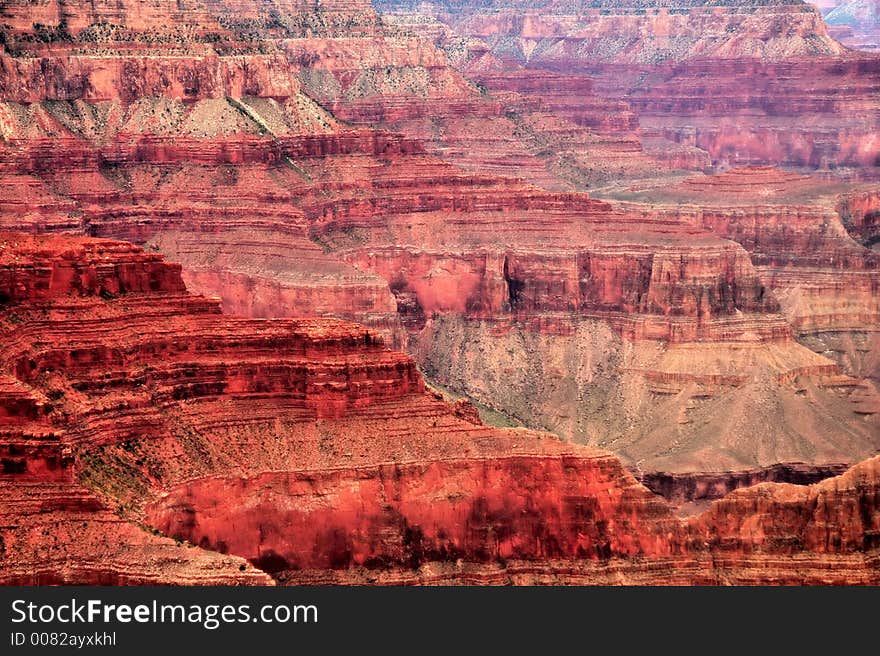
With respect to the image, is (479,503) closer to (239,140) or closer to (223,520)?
(223,520)

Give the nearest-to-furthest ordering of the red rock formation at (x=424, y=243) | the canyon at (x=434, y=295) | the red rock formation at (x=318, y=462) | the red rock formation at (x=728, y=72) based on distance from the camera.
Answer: the red rock formation at (x=318, y=462) → the canyon at (x=434, y=295) → the red rock formation at (x=424, y=243) → the red rock formation at (x=728, y=72)

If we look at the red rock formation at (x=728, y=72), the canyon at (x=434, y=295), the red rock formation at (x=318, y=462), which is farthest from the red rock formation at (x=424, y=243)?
the red rock formation at (x=728, y=72)

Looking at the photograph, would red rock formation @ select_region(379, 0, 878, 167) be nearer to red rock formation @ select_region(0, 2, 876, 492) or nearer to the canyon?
the canyon

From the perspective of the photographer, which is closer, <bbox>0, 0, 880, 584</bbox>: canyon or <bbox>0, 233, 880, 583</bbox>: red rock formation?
<bbox>0, 233, 880, 583</bbox>: red rock formation

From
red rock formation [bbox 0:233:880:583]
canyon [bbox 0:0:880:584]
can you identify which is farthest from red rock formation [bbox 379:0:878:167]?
red rock formation [bbox 0:233:880:583]

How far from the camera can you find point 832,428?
106375 millimetres

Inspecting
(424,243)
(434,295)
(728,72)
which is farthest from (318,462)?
(728,72)

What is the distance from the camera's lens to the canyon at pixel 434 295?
244 feet

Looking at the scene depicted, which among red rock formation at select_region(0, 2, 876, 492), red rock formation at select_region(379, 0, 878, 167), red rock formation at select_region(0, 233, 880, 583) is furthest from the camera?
red rock formation at select_region(379, 0, 878, 167)

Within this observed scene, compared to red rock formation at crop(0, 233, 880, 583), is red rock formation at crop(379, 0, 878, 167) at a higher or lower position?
higher

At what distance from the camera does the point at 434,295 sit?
11738cm

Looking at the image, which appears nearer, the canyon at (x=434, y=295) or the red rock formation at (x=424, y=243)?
the canyon at (x=434, y=295)

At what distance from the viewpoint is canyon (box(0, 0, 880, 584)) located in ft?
244

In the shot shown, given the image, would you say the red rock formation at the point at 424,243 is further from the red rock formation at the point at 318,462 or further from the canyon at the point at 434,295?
the red rock formation at the point at 318,462
